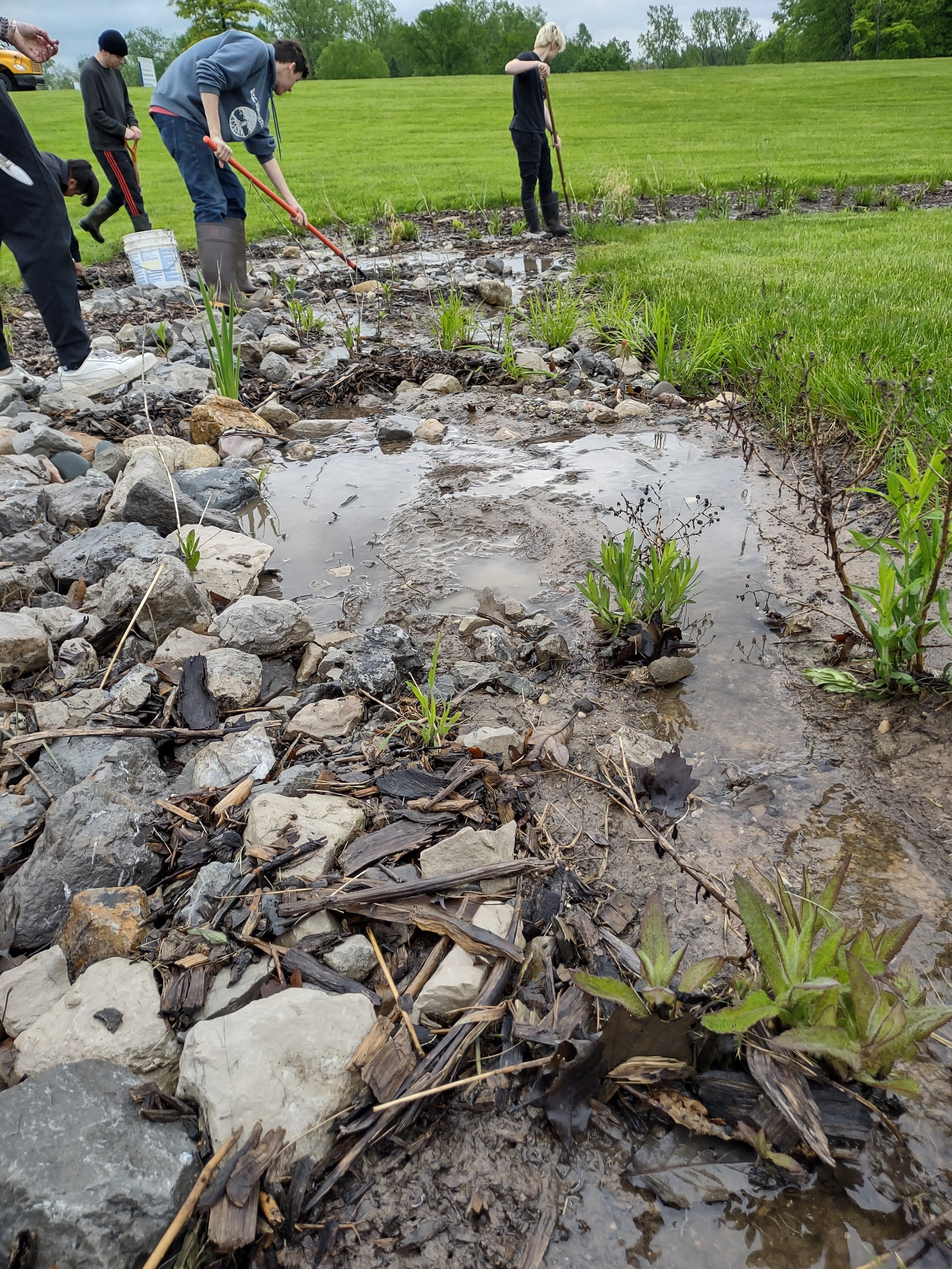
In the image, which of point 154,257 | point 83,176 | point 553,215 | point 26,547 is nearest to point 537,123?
point 553,215

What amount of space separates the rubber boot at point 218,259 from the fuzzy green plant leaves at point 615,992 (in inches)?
271

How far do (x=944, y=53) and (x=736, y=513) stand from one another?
70500 millimetres

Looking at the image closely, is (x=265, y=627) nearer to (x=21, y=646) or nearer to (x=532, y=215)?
(x=21, y=646)

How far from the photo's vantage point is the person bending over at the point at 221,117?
6.11 m

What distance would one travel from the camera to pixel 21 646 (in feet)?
8.63

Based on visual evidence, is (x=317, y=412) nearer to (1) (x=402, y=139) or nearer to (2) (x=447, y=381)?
(2) (x=447, y=381)

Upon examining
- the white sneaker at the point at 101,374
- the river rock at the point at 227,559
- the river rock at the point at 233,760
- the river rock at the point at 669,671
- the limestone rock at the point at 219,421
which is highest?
the white sneaker at the point at 101,374

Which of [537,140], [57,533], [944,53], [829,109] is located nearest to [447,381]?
[57,533]

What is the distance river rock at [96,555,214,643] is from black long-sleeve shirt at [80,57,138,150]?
8573 mm

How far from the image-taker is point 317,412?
217 inches

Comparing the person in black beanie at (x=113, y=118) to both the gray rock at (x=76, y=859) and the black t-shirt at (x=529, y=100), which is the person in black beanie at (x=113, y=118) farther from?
the gray rock at (x=76, y=859)

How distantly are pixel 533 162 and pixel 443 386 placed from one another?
6551 millimetres

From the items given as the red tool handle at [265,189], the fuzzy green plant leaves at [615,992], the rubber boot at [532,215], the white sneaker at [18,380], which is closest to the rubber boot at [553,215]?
the rubber boot at [532,215]

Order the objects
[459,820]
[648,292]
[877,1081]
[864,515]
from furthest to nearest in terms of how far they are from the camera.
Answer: [648,292]
[864,515]
[459,820]
[877,1081]
